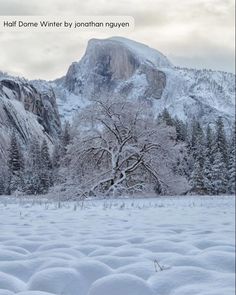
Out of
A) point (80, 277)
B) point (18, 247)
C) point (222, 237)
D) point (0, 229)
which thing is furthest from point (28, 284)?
point (0, 229)

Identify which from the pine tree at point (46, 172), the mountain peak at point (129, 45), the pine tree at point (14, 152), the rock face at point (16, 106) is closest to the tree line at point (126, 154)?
the pine tree at point (14, 152)

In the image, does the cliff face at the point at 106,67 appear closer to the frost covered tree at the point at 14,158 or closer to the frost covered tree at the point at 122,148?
the frost covered tree at the point at 122,148

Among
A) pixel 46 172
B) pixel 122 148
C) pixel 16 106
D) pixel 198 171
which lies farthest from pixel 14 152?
pixel 46 172

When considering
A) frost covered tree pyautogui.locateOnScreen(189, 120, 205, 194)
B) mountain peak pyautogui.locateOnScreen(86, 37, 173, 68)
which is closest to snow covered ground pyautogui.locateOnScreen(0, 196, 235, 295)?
mountain peak pyautogui.locateOnScreen(86, 37, 173, 68)

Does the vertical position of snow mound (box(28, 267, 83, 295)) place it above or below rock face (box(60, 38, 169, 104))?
below

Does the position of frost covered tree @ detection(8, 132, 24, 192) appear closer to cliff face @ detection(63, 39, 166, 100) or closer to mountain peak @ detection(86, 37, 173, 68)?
cliff face @ detection(63, 39, 166, 100)

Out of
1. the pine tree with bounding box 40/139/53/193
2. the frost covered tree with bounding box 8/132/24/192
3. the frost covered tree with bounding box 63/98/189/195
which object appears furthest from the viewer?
the pine tree with bounding box 40/139/53/193

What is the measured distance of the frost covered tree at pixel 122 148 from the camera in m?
19.6

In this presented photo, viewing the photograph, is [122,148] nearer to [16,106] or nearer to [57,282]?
[16,106]

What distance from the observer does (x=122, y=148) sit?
20.3m

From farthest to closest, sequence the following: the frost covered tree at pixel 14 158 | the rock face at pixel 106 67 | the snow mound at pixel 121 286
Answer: the frost covered tree at pixel 14 158 < the rock face at pixel 106 67 < the snow mound at pixel 121 286

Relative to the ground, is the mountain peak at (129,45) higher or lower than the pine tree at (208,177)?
higher

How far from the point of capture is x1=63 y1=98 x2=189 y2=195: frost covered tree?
1964 centimetres

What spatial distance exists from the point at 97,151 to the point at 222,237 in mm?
16744
